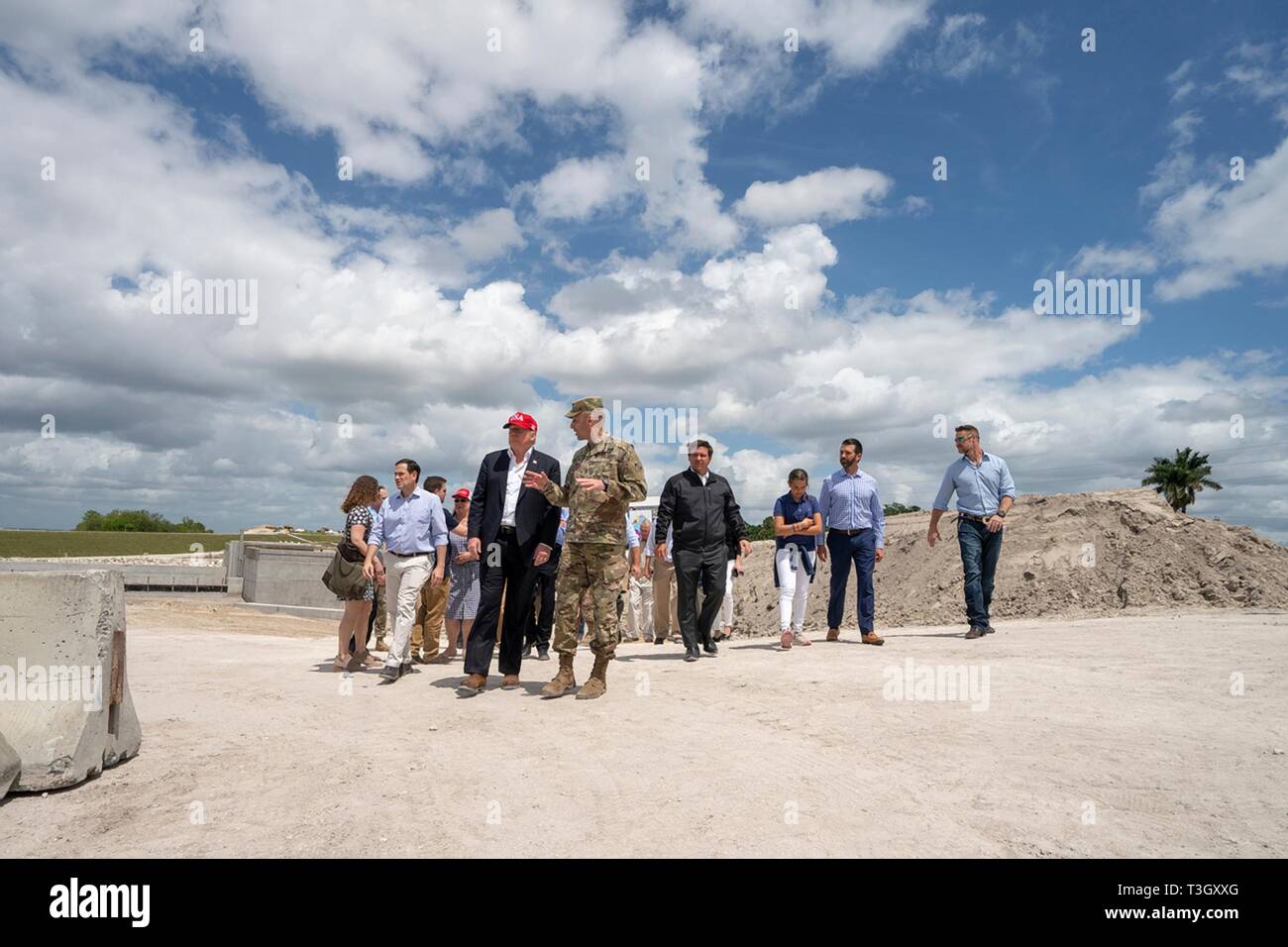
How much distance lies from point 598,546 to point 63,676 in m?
3.44

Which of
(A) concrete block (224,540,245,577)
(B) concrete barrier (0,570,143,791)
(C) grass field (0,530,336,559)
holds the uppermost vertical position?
(B) concrete barrier (0,570,143,791)

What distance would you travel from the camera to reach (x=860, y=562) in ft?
30.3

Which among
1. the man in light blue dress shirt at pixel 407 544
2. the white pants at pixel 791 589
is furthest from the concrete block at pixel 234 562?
the white pants at pixel 791 589

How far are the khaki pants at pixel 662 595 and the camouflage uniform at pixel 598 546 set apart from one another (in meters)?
5.12

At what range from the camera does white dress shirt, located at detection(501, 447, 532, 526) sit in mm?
6805

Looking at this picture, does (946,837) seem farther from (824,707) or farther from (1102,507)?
(1102,507)

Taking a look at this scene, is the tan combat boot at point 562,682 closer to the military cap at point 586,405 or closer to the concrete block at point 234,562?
the military cap at point 586,405

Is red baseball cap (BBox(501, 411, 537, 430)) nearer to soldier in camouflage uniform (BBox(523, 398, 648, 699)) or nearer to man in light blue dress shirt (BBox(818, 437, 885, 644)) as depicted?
soldier in camouflage uniform (BBox(523, 398, 648, 699))

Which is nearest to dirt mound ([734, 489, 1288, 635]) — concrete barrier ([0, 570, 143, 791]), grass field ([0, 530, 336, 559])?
concrete barrier ([0, 570, 143, 791])

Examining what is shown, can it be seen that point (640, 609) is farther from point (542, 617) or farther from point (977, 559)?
point (977, 559)

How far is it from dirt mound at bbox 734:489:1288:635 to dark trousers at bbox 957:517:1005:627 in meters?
4.11

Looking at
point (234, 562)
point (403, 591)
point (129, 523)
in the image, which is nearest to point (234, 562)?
point (234, 562)

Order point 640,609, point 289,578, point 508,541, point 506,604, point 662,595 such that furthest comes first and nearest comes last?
point 289,578, point 640,609, point 662,595, point 506,604, point 508,541
